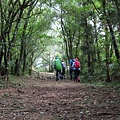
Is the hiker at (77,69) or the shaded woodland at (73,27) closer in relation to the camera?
the shaded woodland at (73,27)

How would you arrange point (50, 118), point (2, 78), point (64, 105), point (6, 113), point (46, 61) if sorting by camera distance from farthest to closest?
point (46, 61) < point (2, 78) < point (64, 105) < point (6, 113) < point (50, 118)

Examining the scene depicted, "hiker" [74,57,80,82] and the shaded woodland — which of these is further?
"hiker" [74,57,80,82]

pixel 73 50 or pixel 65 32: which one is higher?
pixel 65 32

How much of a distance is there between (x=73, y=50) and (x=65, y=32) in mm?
2802

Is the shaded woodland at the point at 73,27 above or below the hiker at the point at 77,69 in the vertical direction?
above

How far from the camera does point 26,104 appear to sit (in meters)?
7.43

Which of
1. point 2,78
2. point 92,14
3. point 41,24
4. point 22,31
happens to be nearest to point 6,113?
point 2,78

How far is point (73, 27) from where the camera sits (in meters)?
26.1

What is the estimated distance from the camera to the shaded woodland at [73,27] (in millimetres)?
13510

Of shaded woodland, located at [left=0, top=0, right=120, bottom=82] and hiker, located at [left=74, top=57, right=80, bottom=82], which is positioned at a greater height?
shaded woodland, located at [left=0, top=0, right=120, bottom=82]

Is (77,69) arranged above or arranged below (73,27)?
below

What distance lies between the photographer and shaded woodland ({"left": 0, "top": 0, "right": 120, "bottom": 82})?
44.3 feet

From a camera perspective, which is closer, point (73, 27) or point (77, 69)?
point (77, 69)

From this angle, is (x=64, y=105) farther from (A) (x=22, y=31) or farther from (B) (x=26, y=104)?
(A) (x=22, y=31)
